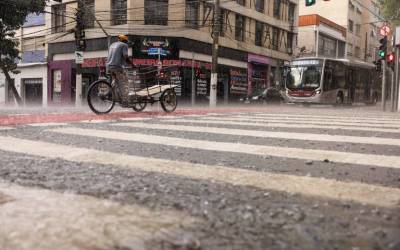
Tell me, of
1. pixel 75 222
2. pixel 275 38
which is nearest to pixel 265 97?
pixel 275 38

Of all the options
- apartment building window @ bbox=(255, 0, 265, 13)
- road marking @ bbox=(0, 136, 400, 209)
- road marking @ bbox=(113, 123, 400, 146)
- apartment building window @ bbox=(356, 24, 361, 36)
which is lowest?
road marking @ bbox=(0, 136, 400, 209)

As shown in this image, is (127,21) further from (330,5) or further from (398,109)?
(330,5)

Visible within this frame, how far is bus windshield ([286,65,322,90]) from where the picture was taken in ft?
99.6

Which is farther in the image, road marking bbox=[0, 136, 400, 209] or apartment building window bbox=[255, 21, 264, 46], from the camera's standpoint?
apartment building window bbox=[255, 21, 264, 46]

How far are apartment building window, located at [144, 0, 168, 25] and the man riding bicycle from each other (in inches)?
842

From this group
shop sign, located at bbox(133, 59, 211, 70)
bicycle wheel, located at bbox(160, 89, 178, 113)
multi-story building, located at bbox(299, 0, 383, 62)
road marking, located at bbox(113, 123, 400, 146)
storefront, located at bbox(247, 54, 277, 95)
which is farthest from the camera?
multi-story building, located at bbox(299, 0, 383, 62)

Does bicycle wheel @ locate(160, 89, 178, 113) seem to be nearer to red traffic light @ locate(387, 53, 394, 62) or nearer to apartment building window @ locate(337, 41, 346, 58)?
red traffic light @ locate(387, 53, 394, 62)

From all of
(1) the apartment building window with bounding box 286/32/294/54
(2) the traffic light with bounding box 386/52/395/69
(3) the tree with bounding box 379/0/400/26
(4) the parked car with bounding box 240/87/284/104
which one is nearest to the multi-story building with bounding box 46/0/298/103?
(1) the apartment building window with bounding box 286/32/294/54

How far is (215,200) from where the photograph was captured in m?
3.61

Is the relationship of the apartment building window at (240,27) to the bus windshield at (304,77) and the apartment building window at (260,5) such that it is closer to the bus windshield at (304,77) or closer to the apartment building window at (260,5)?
the apartment building window at (260,5)

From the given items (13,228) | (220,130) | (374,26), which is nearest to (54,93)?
(220,130)

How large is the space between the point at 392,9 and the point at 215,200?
26.6 meters

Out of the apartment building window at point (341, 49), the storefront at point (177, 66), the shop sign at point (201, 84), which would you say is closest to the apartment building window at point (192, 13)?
the storefront at point (177, 66)

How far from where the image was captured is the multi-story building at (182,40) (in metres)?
32.2
